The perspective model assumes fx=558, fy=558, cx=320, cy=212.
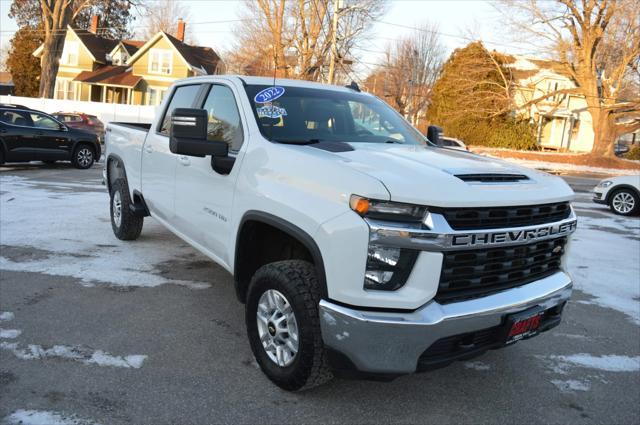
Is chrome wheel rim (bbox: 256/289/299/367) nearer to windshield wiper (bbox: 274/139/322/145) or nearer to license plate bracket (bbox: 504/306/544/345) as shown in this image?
→ windshield wiper (bbox: 274/139/322/145)

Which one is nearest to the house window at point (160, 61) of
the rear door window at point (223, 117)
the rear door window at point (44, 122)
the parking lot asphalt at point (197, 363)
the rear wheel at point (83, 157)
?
the rear wheel at point (83, 157)

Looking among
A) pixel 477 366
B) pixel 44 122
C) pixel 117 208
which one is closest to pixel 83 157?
pixel 44 122

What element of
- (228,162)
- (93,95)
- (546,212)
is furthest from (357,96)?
(93,95)

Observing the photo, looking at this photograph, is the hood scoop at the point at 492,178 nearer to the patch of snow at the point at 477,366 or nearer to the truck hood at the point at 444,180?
the truck hood at the point at 444,180

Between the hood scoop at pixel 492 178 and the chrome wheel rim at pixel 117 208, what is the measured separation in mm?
4549

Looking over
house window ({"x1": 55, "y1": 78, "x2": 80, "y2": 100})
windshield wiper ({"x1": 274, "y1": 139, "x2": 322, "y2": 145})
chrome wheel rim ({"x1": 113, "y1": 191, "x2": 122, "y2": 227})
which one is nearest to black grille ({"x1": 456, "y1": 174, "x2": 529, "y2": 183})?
windshield wiper ({"x1": 274, "y1": 139, "x2": 322, "y2": 145})

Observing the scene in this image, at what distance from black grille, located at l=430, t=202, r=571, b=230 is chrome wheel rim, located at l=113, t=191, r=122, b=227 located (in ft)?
15.3

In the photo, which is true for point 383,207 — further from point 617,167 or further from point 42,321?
point 617,167

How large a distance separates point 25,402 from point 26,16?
63.8 meters

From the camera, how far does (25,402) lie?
3064 mm

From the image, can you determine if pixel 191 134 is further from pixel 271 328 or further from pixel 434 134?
pixel 434 134

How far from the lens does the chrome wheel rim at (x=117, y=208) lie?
21.2ft

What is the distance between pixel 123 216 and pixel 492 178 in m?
4.58

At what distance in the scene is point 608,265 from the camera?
712 cm
